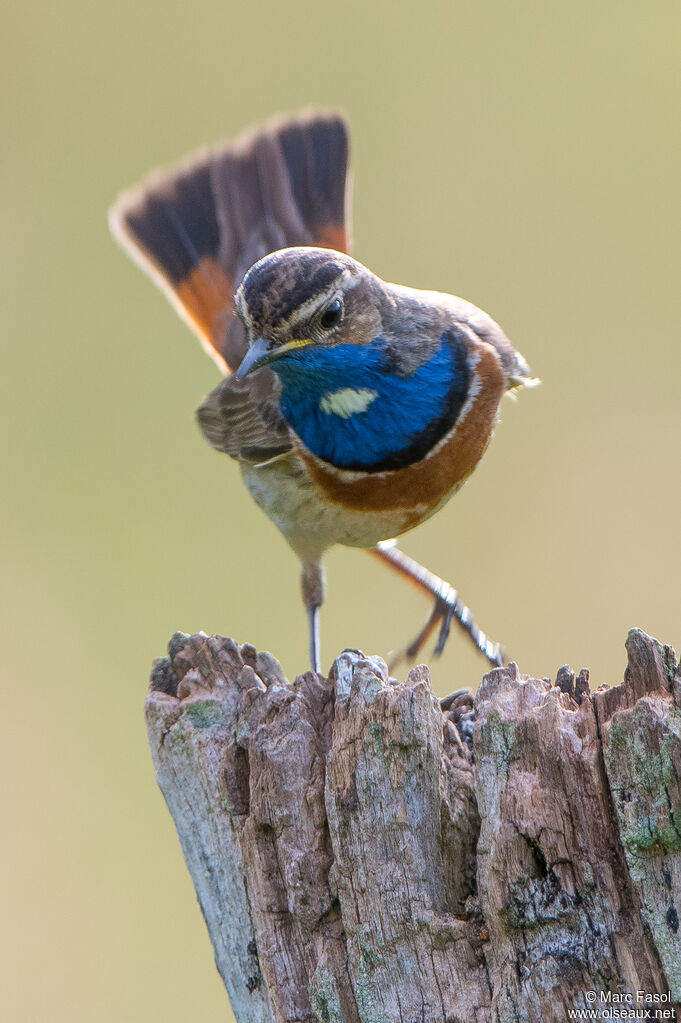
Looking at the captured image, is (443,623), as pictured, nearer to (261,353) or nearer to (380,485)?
(380,485)

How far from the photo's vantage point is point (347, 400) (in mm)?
4984

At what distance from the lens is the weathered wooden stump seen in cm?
310

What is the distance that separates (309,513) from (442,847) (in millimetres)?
2302

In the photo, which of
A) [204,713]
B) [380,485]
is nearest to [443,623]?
[380,485]

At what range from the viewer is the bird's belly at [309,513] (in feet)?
17.5

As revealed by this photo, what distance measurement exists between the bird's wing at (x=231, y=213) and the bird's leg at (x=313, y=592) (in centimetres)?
116

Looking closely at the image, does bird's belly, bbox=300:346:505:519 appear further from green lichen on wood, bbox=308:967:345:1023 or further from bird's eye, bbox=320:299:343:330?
green lichen on wood, bbox=308:967:345:1023

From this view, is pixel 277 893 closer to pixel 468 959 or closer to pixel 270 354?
pixel 468 959

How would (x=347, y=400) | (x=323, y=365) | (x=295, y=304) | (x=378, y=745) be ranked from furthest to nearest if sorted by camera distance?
(x=347, y=400), (x=323, y=365), (x=295, y=304), (x=378, y=745)

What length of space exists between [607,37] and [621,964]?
8742 millimetres

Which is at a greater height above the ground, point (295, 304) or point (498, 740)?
point (295, 304)

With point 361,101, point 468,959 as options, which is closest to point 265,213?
point 361,101

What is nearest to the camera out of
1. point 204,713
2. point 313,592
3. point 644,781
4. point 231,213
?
point 644,781

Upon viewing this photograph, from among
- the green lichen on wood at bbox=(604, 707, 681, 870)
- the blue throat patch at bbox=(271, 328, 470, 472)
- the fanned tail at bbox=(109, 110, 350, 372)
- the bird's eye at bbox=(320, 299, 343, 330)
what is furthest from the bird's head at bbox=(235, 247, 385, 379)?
the green lichen on wood at bbox=(604, 707, 681, 870)
